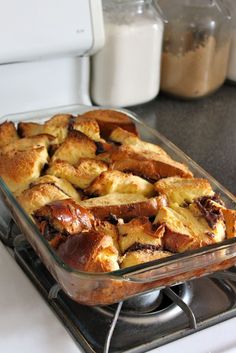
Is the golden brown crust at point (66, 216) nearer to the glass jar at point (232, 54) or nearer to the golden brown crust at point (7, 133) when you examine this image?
the golden brown crust at point (7, 133)

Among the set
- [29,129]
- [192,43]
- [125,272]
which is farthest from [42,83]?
[125,272]

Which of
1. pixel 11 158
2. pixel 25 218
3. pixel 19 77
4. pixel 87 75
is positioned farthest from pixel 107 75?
pixel 25 218

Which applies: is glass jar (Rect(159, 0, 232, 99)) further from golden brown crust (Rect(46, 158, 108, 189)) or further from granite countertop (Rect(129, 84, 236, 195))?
golden brown crust (Rect(46, 158, 108, 189))

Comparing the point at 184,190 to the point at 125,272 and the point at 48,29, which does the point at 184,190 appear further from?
the point at 48,29

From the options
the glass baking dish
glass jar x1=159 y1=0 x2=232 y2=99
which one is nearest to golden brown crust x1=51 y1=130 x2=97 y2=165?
the glass baking dish

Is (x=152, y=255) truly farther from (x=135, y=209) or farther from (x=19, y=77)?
(x=19, y=77)
